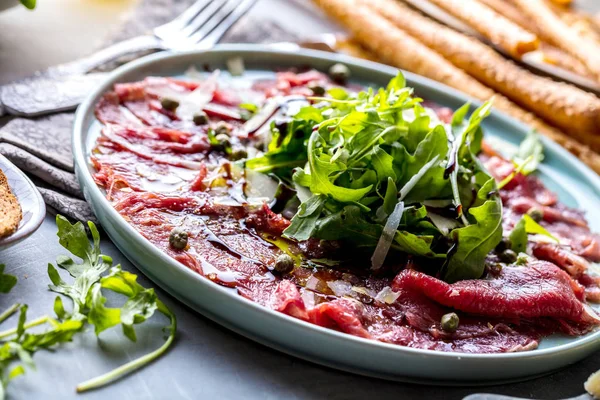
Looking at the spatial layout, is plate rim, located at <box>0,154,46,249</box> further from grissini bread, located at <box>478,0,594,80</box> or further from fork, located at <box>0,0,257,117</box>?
grissini bread, located at <box>478,0,594,80</box>

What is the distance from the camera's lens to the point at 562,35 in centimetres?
491

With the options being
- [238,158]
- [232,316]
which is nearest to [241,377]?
[232,316]

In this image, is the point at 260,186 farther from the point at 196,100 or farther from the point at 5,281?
the point at 5,281

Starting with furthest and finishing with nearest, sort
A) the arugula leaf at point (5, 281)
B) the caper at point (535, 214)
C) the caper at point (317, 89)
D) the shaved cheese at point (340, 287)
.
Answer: the caper at point (317, 89) < the caper at point (535, 214) < the shaved cheese at point (340, 287) < the arugula leaf at point (5, 281)

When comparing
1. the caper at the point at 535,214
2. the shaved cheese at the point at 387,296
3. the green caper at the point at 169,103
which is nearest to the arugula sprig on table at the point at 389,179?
the shaved cheese at the point at 387,296

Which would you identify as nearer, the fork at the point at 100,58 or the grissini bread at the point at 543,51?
the fork at the point at 100,58

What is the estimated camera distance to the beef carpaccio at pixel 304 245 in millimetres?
2645

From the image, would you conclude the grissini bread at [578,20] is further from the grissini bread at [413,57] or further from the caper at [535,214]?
the caper at [535,214]

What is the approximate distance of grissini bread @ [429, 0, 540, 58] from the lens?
15.2ft

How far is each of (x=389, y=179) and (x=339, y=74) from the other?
5.73 ft

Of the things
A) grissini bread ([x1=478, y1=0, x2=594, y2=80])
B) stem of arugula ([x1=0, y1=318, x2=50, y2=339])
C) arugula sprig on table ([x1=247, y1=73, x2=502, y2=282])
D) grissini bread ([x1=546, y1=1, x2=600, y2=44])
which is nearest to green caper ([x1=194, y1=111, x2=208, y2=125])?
arugula sprig on table ([x1=247, y1=73, x2=502, y2=282])

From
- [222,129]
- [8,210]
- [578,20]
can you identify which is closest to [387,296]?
[222,129]

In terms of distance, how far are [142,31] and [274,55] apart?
105 centimetres

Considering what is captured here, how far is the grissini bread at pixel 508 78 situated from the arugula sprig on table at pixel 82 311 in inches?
115
